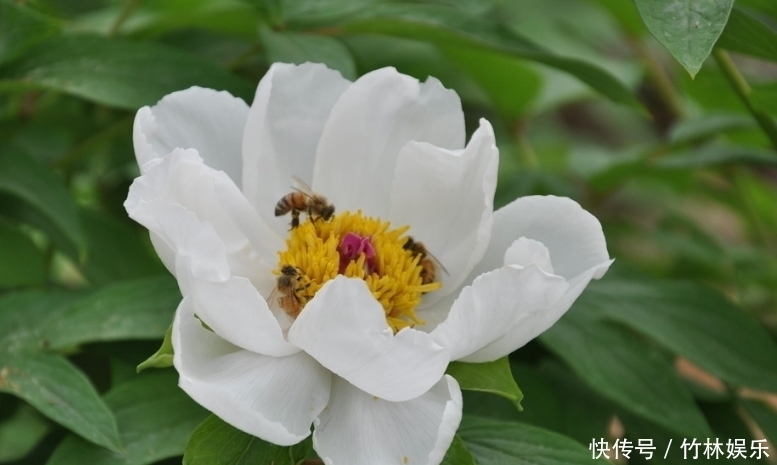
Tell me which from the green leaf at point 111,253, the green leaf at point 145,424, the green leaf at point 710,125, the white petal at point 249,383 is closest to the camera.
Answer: the white petal at point 249,383

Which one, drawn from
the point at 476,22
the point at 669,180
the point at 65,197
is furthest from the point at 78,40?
the point at 669,180

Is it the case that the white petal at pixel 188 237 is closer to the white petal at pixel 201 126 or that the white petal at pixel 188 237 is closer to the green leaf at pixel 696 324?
the white petal at pixel 201 126

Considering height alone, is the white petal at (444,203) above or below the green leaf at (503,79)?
above

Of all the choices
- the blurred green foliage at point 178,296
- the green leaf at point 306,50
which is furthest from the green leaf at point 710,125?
the green leaf at point 306,50

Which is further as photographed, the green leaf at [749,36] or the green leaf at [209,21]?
the green leaf at [209,21]

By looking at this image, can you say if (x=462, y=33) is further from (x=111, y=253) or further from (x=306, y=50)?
(x=111, y=253)

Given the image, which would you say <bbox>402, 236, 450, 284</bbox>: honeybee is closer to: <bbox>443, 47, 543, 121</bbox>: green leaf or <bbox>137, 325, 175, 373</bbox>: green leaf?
<bbox>137, 325, 175, 373</bbox>: green leaf

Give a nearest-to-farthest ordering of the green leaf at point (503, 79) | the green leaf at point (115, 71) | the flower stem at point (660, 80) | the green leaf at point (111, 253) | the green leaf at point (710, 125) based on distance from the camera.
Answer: the green leaf at point (115, 71) < the green leaf at point (111, 253) < the green leaf at point (710, 125) < the green leaf at point (503, 79) < the flower stem at point (660, 80)

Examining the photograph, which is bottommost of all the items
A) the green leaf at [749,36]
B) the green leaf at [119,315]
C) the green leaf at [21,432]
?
the green leaf at [21,432]
